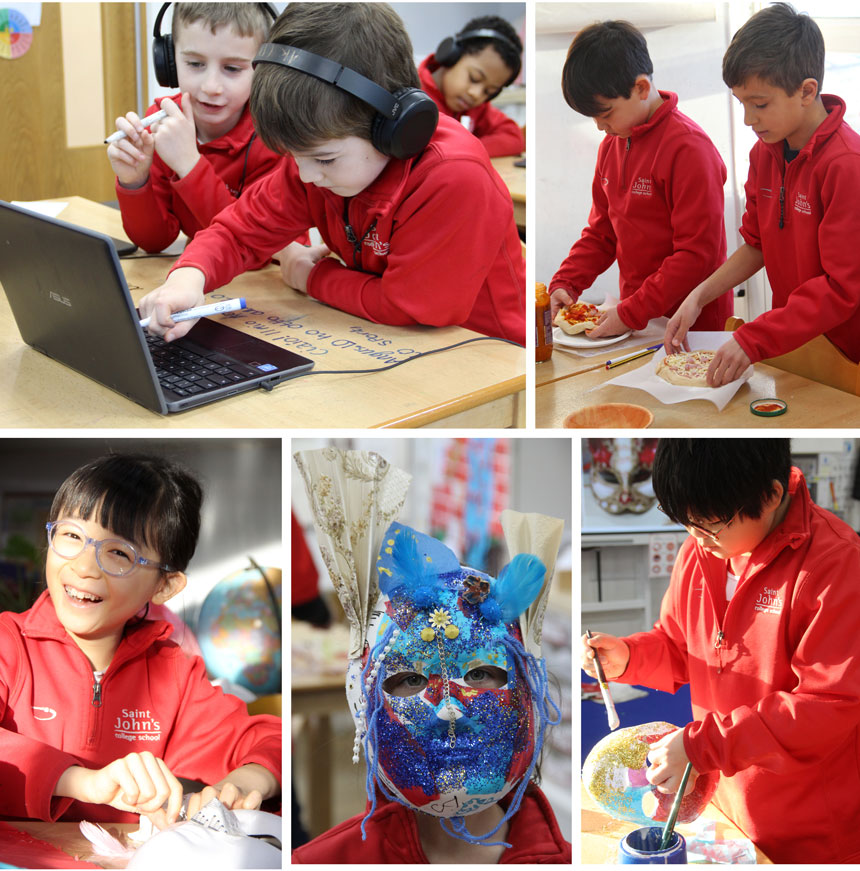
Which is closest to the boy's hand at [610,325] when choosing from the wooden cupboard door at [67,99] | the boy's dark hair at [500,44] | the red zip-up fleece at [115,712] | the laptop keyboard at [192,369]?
the laptop keyboard at [192,369]

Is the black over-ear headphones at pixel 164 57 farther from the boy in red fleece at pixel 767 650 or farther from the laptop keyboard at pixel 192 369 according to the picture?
the boy in red fleece at pixel 767 650

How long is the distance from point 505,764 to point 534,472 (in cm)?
35

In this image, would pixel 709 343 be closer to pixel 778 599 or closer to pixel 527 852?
pixel 778 599

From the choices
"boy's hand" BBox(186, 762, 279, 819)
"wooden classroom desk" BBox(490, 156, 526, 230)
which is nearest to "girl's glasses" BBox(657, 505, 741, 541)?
"boy's hand" BBox(186, 762, 279, 819)

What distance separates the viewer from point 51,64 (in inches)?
119

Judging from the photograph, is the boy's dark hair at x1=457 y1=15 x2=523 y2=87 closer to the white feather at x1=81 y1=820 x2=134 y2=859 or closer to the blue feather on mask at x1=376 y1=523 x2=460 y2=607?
the blue feather on mask at x1=376 y1=523 x2=460 y2=607

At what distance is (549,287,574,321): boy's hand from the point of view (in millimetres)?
1198

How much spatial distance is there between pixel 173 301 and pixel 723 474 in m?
0.75

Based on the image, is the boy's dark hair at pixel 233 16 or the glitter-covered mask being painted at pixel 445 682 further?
the boy's dark hair at pixel 233 16

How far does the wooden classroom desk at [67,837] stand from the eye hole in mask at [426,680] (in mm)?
390

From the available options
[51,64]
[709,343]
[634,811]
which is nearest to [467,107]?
[51,64]

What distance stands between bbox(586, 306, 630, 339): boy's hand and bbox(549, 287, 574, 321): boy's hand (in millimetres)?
49

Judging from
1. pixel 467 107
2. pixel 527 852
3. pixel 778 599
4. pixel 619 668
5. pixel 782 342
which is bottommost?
pixel 527 852

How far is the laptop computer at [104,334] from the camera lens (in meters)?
1.00
